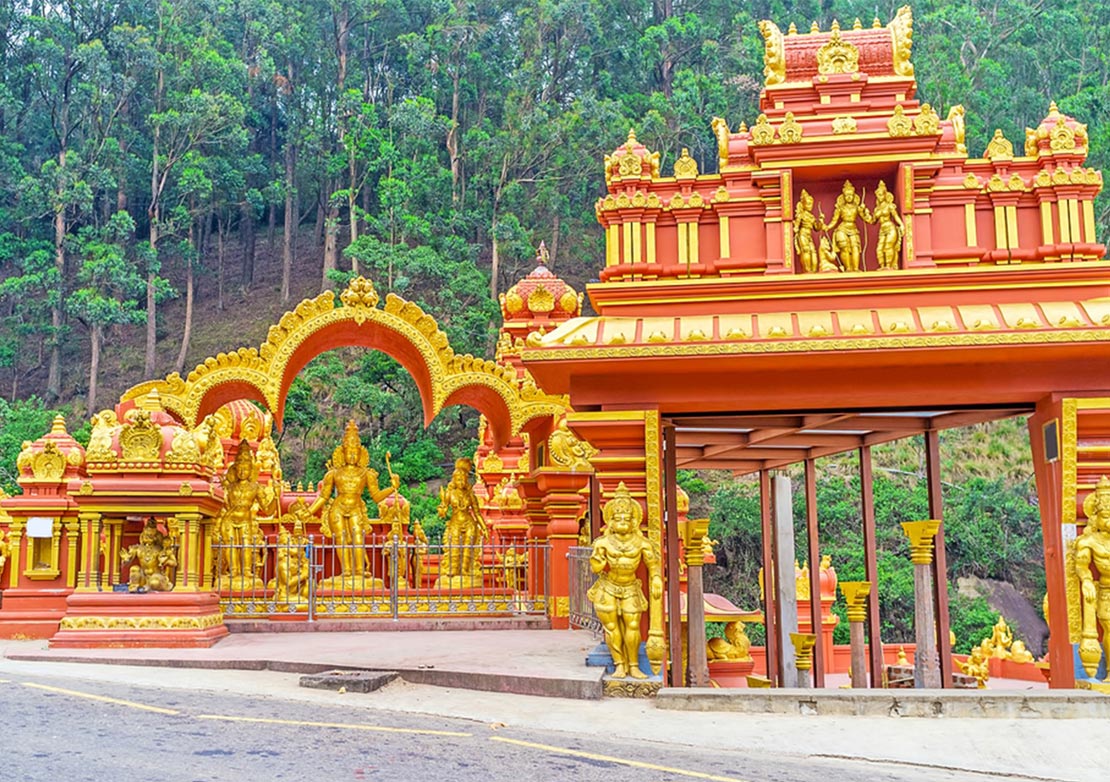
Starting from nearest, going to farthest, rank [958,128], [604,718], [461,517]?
[604,718]
[958,128]
[461,517]

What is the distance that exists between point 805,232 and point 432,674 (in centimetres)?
552

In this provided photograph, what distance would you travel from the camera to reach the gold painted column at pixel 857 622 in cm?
1204

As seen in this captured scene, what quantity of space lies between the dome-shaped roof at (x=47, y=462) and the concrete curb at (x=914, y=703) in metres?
9.98

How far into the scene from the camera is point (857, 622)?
12.3 m

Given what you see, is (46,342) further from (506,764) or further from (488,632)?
(506,764)

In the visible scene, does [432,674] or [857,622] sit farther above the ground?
[857,622]

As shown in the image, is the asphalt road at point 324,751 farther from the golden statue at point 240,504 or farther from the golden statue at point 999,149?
the golden statue at point 240,504

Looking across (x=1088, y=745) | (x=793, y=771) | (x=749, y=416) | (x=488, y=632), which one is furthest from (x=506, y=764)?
(x=488, y=632)

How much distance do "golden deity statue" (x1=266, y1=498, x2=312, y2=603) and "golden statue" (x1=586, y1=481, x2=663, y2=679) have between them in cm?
592

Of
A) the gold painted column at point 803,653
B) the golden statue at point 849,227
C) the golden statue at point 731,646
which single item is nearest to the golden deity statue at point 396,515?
the golden statue at point 731,646

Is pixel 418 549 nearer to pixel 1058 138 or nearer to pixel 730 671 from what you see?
pixel 730 671

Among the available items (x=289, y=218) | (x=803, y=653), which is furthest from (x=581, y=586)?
(x=289, y=218)

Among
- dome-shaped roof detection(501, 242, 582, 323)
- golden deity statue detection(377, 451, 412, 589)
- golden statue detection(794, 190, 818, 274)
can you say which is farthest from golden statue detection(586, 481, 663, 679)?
dome-shaped roof detection(501, 242, 582, 323)

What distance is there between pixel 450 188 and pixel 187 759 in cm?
3522
